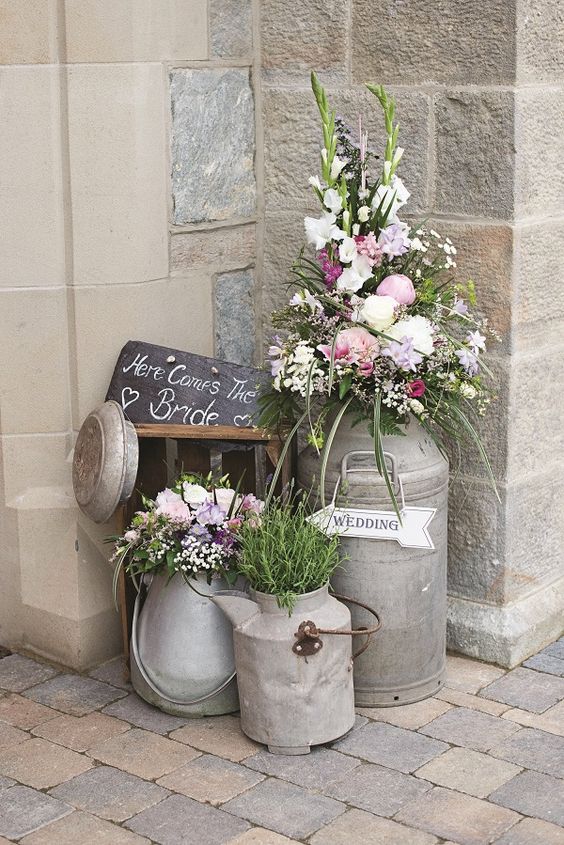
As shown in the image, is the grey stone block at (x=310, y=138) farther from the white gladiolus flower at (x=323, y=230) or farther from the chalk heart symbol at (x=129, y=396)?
the chalk heart symbol at (x=129, y=396)

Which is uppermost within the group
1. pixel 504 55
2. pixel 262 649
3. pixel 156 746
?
pixel 504 55

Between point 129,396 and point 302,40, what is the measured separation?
1.21 metres

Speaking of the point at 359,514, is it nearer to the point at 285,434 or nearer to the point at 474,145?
the point at 285,434

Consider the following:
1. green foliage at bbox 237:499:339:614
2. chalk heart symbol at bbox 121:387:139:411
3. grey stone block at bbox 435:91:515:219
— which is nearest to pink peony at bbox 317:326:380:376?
green foliage at bbox 237:499:339:614

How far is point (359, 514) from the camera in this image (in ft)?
11.1

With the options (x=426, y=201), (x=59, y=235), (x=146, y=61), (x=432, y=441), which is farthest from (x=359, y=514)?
(x=146, y=61)

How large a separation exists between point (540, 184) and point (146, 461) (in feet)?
4.59

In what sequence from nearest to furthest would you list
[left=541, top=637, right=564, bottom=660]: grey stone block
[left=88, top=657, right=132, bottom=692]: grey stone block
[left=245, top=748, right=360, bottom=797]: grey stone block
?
[left=245, top=748, right=360, bottom=797]: grey stone block → [left=88, top=657, right=132, bottom=692]: grey stone block → [left=541, top=637, right=564, bottom=660]: grey stone block

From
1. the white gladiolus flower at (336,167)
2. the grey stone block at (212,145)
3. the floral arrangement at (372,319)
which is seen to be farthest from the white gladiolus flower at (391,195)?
the grey stone block at (212,145)

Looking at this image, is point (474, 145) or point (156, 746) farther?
point (474, 145)

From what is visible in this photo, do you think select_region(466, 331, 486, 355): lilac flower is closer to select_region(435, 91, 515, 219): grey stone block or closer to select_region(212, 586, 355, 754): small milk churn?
select_region(435, 91, 515, 219): grey stone block

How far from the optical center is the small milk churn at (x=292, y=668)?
3.16 m

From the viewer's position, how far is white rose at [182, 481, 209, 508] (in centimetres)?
338

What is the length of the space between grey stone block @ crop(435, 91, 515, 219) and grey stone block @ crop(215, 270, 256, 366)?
726 mm
